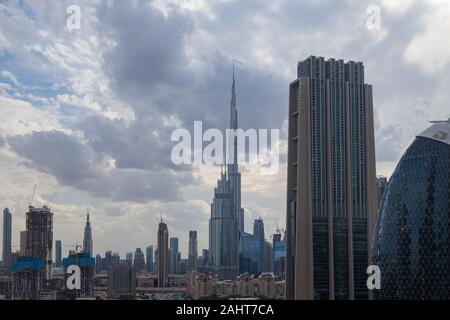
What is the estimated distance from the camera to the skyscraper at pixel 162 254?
17891cm

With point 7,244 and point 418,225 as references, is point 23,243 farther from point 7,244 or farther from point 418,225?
point 418,225

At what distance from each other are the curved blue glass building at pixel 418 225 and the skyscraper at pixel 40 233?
10236 centimetres

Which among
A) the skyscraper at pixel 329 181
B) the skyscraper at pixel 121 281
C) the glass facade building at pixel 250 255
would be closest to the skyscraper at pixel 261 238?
the glass facade building at pixel 250 255

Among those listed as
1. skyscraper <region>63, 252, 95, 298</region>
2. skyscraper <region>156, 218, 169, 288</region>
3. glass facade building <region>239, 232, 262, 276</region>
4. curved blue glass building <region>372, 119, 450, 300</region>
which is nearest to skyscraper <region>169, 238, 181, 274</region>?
skyscraper <region>156, 218, 169, 288</region>

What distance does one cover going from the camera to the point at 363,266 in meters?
101

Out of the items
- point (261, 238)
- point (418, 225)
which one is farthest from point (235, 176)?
point (418, 225)

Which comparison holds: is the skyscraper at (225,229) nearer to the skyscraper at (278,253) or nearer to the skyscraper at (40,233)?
the skyscraper at (278,253)

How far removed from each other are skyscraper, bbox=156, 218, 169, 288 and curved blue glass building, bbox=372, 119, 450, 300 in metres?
110

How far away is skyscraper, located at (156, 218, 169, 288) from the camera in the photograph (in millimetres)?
178913

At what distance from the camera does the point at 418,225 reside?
7112 cm

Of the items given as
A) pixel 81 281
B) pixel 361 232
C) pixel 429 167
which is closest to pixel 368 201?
pixel 361 232

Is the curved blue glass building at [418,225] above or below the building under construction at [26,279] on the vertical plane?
Answer: above
